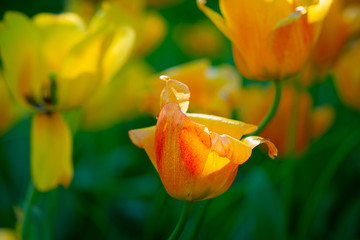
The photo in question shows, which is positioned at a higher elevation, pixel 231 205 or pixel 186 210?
pixel 186 210

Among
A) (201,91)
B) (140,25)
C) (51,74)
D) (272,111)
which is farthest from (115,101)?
(272,111)

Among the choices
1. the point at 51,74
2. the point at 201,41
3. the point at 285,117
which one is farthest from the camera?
the point at 201,41

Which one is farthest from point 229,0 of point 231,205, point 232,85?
point 231,205

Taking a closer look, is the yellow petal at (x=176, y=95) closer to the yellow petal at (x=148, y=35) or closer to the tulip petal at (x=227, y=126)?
the tulip petal at (x=227, y=126)

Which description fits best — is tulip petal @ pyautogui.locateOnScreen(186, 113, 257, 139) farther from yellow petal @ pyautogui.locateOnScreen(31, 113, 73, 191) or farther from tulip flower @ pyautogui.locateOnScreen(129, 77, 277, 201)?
yellow petal @ pyautogui.locateOnScreen(31, 113, 73, 191)

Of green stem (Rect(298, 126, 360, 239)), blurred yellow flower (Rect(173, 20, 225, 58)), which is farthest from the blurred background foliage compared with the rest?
blurred yellow flower (Rect(173, 20, 225, 58))

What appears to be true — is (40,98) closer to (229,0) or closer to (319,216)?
(229,0)

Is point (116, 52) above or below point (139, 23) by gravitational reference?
above

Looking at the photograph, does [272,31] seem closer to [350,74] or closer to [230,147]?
[230,147]
